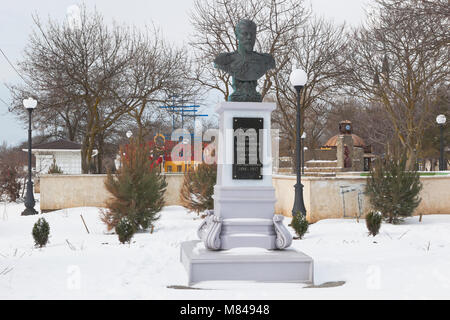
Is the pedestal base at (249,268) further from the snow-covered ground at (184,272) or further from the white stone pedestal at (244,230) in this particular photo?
the snow-covered ground at (184,272)

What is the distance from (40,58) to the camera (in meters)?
21.5

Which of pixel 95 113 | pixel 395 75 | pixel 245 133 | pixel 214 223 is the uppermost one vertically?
pixel 395 75

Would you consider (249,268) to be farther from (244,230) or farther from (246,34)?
(246,34)

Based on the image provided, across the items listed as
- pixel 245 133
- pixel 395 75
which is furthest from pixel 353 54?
pixel 245 133

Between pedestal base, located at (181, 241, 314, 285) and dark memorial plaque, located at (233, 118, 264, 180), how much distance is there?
1.36 metres

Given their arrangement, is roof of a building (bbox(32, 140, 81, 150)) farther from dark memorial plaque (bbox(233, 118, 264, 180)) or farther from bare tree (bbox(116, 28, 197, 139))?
dark memorial plaque (bbox(233, 118, 264, 180))

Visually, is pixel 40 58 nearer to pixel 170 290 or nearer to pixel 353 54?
pixel 353 54

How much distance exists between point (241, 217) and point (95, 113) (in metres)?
16.7

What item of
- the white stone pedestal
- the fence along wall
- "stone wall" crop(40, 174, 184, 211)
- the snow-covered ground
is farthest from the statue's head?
"stone wall" crop(40, 174, 184, 211)

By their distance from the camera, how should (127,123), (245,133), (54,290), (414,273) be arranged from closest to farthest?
1. (54,290)
2. (414,273)
3. (245,133)
4. (127,123)

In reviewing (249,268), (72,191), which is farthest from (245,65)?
(72,191)

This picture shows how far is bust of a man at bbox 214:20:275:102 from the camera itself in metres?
7.63


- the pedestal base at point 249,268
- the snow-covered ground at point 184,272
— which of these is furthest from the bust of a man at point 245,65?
the snow-covered ground at point 184,272

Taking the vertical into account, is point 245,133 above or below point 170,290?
above
